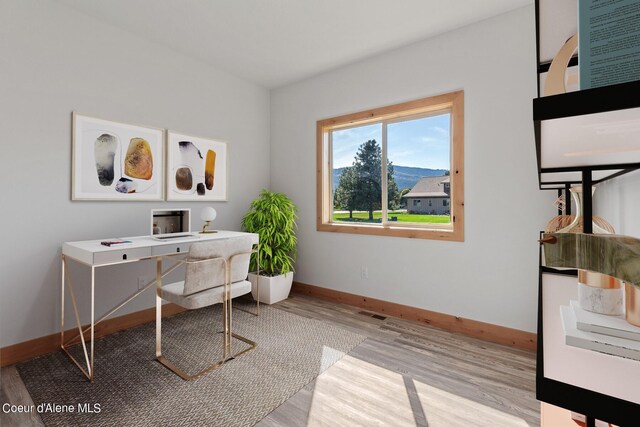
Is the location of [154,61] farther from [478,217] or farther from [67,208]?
[478,217]

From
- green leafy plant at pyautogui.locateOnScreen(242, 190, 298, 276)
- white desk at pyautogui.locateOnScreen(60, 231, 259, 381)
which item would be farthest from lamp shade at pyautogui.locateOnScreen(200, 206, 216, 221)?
green leafy plant at pyautogui.locateOnScreen(242, 190, 298, 276)

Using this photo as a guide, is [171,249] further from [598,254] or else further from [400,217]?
[598,254]

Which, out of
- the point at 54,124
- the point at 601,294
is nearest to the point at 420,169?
the point at 601,294

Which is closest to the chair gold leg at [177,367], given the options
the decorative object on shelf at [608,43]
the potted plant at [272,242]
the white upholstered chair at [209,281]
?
the white upholstered chair at [209,281]

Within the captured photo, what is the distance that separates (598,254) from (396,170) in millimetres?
3131

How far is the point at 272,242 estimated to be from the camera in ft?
11.7

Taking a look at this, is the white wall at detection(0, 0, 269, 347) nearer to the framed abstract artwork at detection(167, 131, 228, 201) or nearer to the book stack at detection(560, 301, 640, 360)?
the framed abstract artwork at detection(167, 131, 228, 201)

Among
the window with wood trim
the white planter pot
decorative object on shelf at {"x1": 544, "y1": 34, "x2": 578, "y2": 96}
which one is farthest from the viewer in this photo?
the white planter pot

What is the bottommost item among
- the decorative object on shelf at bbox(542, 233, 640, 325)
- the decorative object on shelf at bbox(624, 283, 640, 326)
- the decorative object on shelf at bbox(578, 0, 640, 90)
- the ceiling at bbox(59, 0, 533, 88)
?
the decorative object on shelf at bbox(624, 283, 640, 326)

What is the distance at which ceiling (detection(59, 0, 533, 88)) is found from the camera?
240 centimetres

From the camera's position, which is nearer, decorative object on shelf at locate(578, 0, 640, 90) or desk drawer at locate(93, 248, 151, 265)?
decorative object on shelf at locate(578, 0, 640, 90)

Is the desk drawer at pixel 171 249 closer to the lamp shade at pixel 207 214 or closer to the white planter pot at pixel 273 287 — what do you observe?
the lamp shade at pixel 207 214

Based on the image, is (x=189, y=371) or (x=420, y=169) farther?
(x=420, y=169)

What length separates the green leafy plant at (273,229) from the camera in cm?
352
